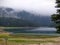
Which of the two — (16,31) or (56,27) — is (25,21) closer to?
(16,31)

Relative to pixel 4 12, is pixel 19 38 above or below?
below

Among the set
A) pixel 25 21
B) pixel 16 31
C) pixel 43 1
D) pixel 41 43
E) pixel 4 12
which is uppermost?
pixel 43 1

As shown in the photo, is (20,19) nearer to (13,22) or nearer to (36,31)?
(13,22)

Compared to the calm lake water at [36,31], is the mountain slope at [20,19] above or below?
above

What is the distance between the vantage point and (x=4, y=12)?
2184 mm

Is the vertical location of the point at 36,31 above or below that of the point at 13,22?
below

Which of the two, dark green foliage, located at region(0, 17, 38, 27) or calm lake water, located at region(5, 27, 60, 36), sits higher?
dark green foliage, located at region(0, 17, 38, 27)

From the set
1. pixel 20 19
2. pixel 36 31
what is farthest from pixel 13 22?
pixel 36 31

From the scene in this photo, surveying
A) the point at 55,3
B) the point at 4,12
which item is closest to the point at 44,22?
the point at 55,3

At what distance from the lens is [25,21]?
2189 mm

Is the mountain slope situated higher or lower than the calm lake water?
higher

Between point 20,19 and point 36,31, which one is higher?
point 20,19

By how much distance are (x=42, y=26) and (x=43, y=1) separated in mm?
393

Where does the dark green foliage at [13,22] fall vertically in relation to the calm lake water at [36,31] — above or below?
above
